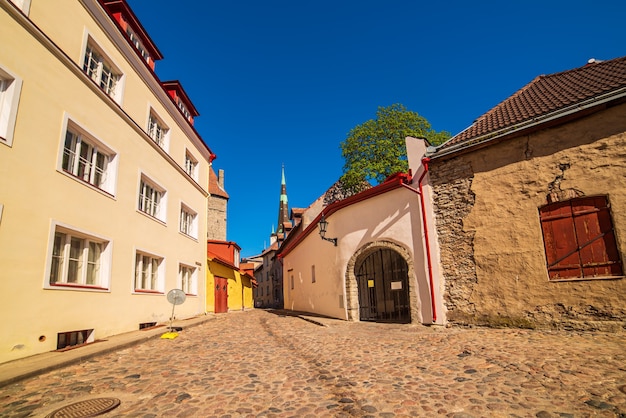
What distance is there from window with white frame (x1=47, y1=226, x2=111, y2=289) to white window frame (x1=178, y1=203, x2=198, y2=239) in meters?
5.87

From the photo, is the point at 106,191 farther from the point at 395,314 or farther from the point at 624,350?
the point at 624,350

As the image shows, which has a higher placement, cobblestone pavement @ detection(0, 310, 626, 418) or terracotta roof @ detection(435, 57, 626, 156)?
terracotta roof @ detection(435, 57, 626, 156)

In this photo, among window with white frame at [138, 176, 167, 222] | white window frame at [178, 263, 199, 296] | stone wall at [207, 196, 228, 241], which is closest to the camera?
window with white frame at [138, 176, 167, 222]

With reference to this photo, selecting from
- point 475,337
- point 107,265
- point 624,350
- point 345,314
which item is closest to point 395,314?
point 345,314

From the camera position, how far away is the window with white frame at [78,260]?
7.60 m

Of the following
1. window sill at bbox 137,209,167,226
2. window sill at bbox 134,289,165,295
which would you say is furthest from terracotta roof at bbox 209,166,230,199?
window sill at bbox 134,289,165,295

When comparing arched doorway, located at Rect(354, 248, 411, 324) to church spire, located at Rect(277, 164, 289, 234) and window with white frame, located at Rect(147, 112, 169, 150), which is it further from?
church spire, located at Rect(277, 164, 289, 234)

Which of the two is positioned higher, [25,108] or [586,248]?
[25,108]

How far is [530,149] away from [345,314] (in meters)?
7.89

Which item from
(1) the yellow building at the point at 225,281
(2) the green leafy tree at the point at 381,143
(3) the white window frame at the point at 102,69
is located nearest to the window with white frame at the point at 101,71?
(3) the white window frame at the point at 102,69

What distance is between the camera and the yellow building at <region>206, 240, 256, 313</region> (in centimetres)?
2022

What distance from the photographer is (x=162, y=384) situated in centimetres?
488

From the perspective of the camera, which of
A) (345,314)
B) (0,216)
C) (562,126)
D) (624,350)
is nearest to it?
(624,350)

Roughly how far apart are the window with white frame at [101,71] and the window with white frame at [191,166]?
6.04 metres
